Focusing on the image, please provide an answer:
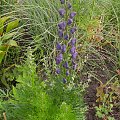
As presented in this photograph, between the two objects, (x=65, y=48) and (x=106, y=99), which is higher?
(x=65, y=48)

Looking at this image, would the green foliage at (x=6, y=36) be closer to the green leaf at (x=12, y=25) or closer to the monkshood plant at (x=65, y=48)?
the green leaf at (x=12, y=25)

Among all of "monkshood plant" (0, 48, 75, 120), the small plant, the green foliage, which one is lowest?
the small plant

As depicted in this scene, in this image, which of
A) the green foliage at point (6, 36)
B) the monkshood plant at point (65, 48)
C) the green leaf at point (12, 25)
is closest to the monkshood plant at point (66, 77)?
the monkshood plant at point (65, 48)

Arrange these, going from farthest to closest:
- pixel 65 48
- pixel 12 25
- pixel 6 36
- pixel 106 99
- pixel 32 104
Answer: pixel 12 25, pixel 6 36, pixel 106 99, pixel 65 48, pixel 32 104

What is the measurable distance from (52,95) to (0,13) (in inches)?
61.3

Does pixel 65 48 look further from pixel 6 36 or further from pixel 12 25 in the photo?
pixel 12 25

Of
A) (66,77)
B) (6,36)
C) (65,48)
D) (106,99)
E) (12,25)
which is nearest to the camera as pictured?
(65,48)

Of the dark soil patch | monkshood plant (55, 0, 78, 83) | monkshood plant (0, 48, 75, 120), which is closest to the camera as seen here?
monkshood plant (0, 48, 75, 120)

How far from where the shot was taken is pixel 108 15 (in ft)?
12.0

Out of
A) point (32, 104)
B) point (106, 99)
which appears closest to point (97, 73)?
point (106, 99)

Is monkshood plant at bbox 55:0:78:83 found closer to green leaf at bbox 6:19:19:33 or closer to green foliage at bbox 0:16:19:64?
green foliage at bbox 0:16:19:64

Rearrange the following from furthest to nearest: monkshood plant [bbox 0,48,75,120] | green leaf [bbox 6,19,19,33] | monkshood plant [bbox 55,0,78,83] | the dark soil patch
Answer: green leaf [bbox 6,19,19,33]
the dark soil patch
monkshood plant [bbox 55,0,78,83]
monkshood plant [bbox 0,48,75,120]

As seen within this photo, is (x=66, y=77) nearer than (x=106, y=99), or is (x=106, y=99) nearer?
(x=66, y=77)

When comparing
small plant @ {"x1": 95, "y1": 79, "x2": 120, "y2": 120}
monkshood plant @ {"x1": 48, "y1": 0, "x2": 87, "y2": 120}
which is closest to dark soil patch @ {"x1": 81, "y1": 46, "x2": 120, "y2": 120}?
small plant @ {"x1": 95, "y1": 79, "x2": 120, "y2": 120}
